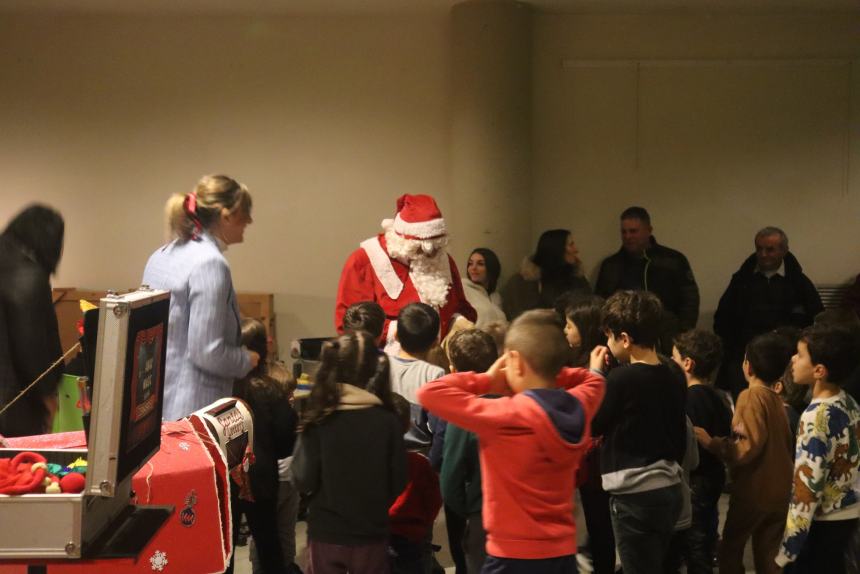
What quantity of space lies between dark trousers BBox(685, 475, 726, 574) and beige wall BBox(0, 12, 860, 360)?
2.78 metres

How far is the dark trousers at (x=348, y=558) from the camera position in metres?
2.42

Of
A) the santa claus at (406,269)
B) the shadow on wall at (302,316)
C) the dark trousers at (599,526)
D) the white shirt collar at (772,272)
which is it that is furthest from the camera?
the shadow on wall at (302,316)

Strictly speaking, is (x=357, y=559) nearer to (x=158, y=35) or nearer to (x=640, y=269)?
(x=640, y=269)

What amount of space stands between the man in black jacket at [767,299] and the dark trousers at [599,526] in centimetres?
204

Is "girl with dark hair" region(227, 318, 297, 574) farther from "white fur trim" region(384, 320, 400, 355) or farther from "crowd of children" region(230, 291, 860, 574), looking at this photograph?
"white fur trim" region(384, 320, 400, 355)

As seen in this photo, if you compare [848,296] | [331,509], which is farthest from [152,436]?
[848,296]

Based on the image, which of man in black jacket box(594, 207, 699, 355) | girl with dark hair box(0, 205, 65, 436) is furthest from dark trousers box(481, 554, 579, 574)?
man in black jacket box(594, 207, 699, 355)

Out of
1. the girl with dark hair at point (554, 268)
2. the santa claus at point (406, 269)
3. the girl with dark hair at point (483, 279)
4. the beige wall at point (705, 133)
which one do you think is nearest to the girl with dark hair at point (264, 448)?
the santa claus at point (406, 269)

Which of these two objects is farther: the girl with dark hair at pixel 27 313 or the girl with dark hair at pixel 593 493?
the girl with dark hair at pixel 593 493

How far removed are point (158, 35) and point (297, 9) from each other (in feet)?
2.99

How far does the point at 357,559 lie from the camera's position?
7.96 ft

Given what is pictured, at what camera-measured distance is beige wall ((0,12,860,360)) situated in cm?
580

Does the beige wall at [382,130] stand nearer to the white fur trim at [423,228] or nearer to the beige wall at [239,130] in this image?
the beige wall at [239,130]

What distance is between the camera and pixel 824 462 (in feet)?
9.24
